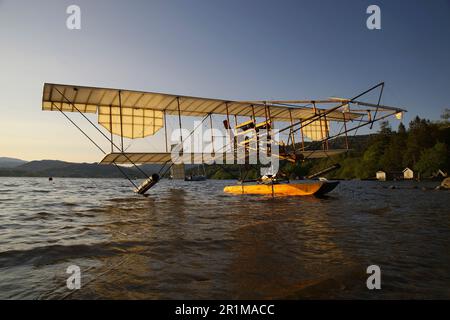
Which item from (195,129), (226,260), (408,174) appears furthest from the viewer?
(408,174)

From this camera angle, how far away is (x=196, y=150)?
61.0 feet

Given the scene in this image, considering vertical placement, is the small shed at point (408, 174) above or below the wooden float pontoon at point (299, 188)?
below

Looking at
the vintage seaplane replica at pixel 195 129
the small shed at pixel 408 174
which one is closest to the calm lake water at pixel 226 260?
the vintage seaplane replica at pixel 195 129

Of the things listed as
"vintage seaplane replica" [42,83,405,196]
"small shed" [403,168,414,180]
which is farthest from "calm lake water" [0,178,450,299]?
"small shed" [403,168,414,180]

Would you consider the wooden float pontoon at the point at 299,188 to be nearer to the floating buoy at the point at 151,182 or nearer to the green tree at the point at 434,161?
the floating buoy at the point at 151,182

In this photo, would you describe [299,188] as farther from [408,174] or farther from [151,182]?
[408,174]

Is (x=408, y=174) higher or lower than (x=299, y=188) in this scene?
lower

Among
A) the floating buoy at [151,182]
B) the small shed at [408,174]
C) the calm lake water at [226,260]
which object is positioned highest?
the floating buoy at [151,182]

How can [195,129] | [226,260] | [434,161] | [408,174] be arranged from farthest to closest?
1. [408,174]
2. [434,161]
3. [195,129]
4. [226,260]

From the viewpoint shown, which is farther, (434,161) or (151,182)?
(434,161)

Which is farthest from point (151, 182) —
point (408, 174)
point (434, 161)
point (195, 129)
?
point (434, 161)
